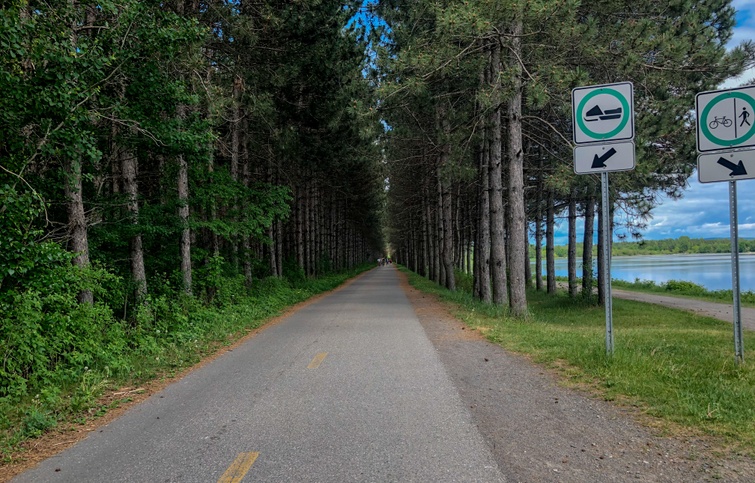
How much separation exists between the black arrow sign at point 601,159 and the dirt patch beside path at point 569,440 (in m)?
2.97

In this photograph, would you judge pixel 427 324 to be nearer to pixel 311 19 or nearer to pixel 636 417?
pixel 636 417

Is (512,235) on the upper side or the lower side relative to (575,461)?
upper

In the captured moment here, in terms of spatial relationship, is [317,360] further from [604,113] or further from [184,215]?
[184,215]

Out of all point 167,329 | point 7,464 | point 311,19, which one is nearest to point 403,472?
point 7,464

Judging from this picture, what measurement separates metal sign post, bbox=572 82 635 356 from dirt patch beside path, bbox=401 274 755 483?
178cm

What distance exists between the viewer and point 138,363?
7113mm

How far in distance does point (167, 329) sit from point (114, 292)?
1885mm

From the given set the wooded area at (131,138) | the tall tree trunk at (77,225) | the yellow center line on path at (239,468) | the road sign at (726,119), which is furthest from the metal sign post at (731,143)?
the tall tree trunk at (77,225)

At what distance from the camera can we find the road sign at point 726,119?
18.3 ft

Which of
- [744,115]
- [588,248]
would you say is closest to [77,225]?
[744,115]

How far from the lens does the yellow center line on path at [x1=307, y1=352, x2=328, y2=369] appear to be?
21.7ft

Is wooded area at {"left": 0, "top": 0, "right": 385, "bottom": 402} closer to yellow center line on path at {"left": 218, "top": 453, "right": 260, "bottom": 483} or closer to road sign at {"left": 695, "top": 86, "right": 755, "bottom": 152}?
yellow center line on path at {"left": 218, "top": 453, "right": 260, "bottom": 483}

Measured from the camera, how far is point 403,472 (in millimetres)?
3242

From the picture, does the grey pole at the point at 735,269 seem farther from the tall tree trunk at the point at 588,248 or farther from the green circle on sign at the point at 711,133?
the tall tree trunk at the point at 588,248
